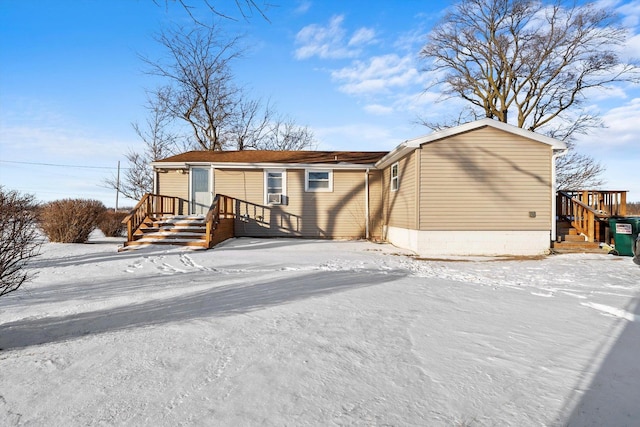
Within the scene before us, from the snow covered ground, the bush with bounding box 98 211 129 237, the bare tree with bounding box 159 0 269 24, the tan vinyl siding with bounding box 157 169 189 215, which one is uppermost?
the bare tree with bounding box 159 0 269 24

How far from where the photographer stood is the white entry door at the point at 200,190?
13383 millimetres

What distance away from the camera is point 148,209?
1165 cm

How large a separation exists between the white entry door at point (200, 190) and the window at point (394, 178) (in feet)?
23.3

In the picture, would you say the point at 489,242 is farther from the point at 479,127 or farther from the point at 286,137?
the point at 286,137

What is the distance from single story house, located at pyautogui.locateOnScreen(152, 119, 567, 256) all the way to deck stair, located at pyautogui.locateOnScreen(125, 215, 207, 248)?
5.86 ft

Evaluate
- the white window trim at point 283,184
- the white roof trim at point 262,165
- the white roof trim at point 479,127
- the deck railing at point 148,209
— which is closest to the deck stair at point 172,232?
the deck railing at point 148,209

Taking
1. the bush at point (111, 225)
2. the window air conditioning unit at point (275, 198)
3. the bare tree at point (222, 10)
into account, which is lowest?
the bush at point (111, 225)

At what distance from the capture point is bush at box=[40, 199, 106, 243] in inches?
443

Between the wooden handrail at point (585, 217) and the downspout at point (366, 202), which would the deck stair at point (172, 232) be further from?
the wooden handrail at point (585, 217)

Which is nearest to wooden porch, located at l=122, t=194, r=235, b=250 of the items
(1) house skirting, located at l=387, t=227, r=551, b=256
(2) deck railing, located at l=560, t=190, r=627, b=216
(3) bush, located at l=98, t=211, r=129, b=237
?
(3) bush, located at l=98, t=211, r=129, b=237

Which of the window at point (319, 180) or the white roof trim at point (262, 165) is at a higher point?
the white roof trim at point (262, 165)

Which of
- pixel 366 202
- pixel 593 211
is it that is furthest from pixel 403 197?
pixel 593 211

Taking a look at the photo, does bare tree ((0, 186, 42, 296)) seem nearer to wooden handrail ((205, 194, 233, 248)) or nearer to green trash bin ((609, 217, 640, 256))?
wooden handrail ((205, 194, 233, 248))

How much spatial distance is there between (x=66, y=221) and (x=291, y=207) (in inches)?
302
